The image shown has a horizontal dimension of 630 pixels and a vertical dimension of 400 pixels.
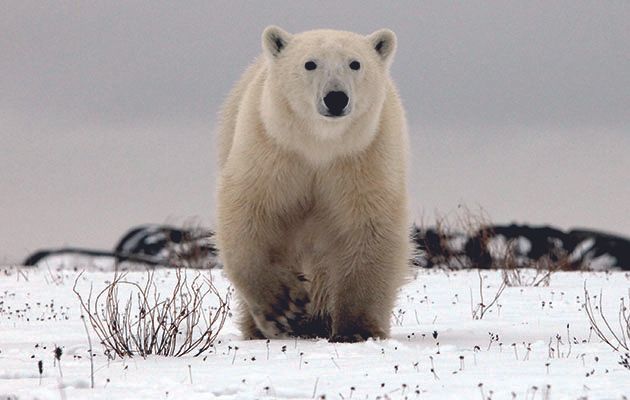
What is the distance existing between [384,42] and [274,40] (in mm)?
839

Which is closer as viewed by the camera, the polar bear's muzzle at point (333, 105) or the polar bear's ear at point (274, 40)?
the polar bear's muzzle at point (333, 105)

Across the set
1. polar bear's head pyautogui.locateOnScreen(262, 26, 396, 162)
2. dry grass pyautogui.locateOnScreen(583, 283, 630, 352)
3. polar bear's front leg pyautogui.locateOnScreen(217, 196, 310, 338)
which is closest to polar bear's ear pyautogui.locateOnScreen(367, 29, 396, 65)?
polar bear's head pyautogui.locateOnScreen(262, 26, 396, 162)

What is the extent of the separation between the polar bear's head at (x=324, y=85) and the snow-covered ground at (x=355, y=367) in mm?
1554

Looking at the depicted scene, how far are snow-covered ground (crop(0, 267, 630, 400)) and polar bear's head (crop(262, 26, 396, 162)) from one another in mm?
1554

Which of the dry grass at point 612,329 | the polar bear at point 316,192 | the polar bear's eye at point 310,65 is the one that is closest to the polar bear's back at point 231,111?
the polar bear at point 316,192

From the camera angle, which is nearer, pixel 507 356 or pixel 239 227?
pixel 507 356

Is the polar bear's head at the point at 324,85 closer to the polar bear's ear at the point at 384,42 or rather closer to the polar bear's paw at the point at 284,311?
the polar bear's ear at the point at 384,42

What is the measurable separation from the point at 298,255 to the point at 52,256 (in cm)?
1123

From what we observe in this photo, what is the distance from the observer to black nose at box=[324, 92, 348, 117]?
22.0 feet

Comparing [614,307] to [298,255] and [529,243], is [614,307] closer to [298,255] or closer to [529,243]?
[298,255]

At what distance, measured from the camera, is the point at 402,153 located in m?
7.70

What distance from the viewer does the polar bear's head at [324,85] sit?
6.78m

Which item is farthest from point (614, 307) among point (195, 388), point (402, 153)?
point (195, 388)

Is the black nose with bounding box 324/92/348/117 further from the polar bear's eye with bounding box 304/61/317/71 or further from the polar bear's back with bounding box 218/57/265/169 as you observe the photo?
the polar bear's back with bounding box 218/57/265/169
